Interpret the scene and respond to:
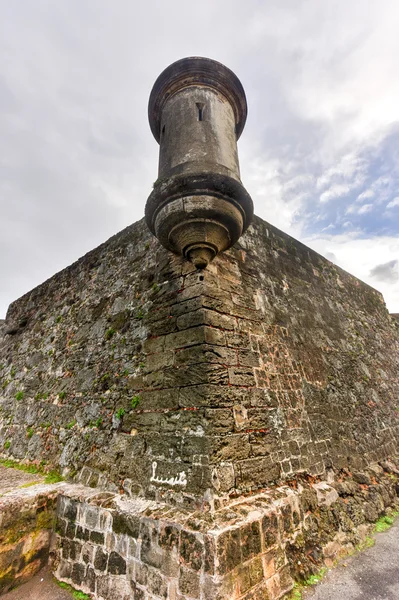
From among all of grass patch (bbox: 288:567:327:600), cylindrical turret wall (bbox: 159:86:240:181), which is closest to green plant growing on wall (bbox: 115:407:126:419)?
grass patch (bbox: 288:567:327:600)

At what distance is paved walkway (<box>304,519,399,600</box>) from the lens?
2805 millimetres

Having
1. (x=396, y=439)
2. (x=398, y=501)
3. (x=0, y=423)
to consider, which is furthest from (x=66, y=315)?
(x=396, y=439)

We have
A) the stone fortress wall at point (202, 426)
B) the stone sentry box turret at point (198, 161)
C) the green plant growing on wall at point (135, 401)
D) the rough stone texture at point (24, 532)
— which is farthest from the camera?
the green plant growing on wall at point (135, 401)

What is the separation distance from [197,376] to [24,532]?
2.70 metres

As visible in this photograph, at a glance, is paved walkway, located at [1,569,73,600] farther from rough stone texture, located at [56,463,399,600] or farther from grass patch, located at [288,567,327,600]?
grass patch, located at [288,567,327,600]

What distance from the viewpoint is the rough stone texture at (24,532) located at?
3.16 m

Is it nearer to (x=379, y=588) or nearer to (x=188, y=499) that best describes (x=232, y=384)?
(x=188, y=499)

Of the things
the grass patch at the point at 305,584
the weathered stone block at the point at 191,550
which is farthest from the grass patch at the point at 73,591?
the grass patch at the point at 305,584

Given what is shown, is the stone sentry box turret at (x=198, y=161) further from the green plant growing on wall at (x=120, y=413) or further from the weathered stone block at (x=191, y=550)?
the weathered stone block at (x=191, y=550)

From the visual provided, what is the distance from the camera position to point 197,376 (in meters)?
3.11

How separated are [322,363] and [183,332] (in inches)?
124

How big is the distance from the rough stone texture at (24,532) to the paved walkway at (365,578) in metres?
2.96

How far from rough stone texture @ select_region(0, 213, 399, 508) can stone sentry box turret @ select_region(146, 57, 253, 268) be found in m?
0.52

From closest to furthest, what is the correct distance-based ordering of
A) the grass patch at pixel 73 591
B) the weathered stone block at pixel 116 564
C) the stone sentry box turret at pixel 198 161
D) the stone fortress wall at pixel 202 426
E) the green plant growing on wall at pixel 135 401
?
the stone fortress wall at pixel 202 426 → the weathered stone block at pixel 116 564 → the grass patch at pixel 73 591 → the stone sentry box turret at pixel 198 161 → the green plant growing on wall at pixel 135 401
